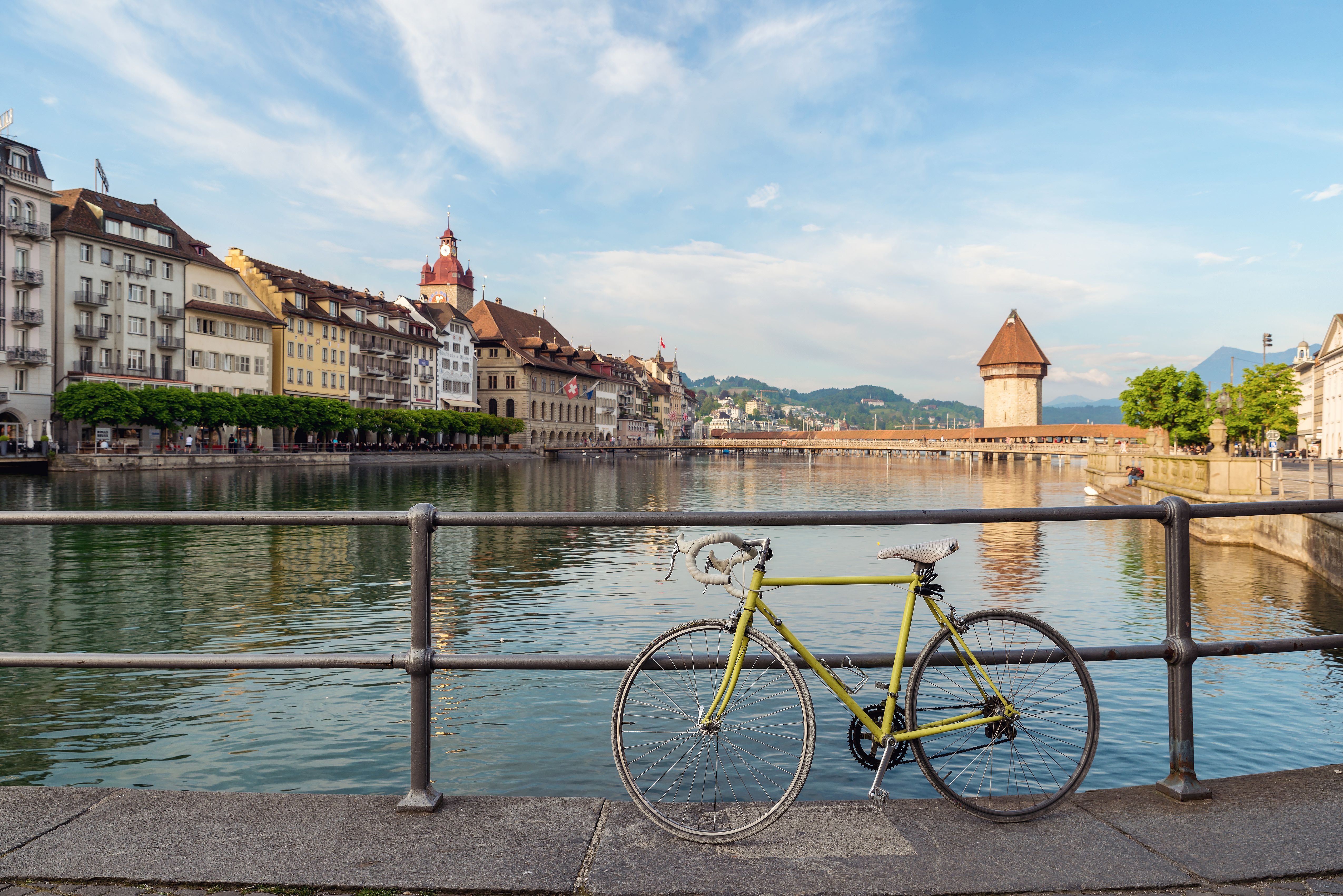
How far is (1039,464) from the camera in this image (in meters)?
136

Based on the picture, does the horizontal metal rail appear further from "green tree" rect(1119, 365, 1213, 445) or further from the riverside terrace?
"green tree" rect(1119, 365, 1213, 445)

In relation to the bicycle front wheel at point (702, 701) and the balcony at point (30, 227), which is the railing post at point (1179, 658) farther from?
the balcony at point (30, 227)

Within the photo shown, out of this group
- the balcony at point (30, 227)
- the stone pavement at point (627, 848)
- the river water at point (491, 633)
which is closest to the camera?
the stone pavement at point (627, 848)

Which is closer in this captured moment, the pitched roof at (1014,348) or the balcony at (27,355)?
the balcony at (27,355)

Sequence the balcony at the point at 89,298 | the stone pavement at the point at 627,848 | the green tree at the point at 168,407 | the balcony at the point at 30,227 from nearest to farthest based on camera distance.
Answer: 1. the stone pavement at the point at 627,848
2. the balcony at the point at 30,227
3. the green tree at the point at 168,407
4. the balcony at the point at 89,298

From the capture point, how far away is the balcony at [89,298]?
2532 inches

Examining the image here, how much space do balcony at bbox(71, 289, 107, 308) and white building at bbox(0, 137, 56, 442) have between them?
6.42 feet

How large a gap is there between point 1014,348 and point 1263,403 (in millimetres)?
71609

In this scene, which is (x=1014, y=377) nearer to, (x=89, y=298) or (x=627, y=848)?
(x=89, y=298)

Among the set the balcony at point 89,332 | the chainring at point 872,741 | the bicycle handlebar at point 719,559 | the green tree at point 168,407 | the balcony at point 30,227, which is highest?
the balcony at point 30,227

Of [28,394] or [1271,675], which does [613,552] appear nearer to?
[1271,675]

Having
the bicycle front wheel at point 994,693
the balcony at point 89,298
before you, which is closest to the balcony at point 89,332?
the balcony at point 89,298

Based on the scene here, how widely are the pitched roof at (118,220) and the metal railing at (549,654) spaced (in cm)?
7135

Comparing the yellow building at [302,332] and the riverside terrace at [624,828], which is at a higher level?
the yellow building at [302,332]
